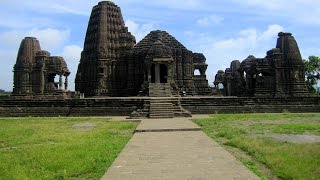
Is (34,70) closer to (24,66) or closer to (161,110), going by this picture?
(24,66)

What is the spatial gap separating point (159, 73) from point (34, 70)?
10.8m

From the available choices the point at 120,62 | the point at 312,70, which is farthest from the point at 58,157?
the point at 312,70

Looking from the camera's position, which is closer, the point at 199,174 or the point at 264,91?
the point at 199,174

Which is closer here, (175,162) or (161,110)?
(175,162)

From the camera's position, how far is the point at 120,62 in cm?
3516

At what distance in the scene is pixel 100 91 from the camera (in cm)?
3412

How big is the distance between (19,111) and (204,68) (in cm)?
1779

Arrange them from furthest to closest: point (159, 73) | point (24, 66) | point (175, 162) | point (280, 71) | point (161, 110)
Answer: point (280, 71)
point (24, 66)
point (159, 73)
point (161, 110)
point (175, 162)

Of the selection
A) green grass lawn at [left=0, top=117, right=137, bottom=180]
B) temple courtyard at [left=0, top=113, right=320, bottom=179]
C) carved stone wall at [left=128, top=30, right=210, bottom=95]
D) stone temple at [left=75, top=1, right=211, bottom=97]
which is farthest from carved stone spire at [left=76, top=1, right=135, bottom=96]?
temple courtyard at [left=0, top=113, right=320, bottom=179]

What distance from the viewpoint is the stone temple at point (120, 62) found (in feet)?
111

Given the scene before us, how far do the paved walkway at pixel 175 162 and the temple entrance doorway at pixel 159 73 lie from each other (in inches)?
823

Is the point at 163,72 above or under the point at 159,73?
above

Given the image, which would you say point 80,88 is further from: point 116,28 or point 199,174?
point 199,174

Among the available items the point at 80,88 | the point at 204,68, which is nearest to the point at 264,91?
the point at 204,68
